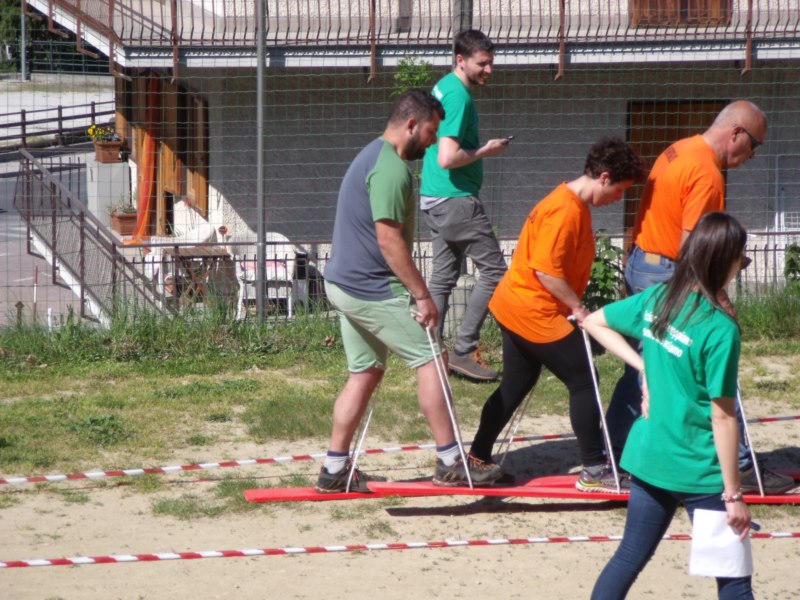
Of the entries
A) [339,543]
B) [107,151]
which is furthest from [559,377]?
[107,151]

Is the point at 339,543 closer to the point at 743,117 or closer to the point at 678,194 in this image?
the point at 678,194

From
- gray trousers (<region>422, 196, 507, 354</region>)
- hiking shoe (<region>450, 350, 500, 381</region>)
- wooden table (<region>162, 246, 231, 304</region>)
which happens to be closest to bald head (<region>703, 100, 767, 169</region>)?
gray trousers (<region>422, 196, 507, 354</region>)

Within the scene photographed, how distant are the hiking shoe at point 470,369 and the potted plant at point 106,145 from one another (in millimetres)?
12833

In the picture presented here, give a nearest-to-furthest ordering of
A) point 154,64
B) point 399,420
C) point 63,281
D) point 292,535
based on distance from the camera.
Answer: point 292,535, point 399,420, point 154,64, point 63,281

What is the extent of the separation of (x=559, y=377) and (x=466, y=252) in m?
1.93

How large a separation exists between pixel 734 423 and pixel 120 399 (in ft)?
14.8

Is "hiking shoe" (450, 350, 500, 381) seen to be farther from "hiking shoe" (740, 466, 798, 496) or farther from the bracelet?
the bracelet

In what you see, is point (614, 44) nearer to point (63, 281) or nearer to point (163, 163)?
point (163, 163)

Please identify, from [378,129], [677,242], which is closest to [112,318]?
[677,242]

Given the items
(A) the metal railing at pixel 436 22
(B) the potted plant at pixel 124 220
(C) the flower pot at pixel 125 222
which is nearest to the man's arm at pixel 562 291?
(A) the metal railing at pixel 436 22

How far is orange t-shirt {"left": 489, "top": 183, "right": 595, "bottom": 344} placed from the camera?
5117mm

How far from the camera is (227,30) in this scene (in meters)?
12.8

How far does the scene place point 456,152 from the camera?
22.2ft

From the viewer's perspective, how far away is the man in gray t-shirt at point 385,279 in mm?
5004
